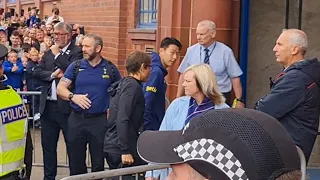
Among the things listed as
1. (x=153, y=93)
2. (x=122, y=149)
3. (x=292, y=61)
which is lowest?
(x=122, y=149)

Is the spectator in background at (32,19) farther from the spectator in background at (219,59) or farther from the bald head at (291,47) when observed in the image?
the bald head at (291,47)

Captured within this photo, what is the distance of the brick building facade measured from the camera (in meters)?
8.54

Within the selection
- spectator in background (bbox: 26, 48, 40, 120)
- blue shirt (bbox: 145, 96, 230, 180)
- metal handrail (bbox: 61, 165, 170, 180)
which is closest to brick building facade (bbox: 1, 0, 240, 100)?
spectator in background (bbox: 26, 48, 40, 120)

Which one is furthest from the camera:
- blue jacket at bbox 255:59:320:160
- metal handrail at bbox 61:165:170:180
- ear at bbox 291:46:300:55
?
ear at bbox 291:46:300:55

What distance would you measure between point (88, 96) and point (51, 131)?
104 centimetres

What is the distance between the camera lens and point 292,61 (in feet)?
17.6

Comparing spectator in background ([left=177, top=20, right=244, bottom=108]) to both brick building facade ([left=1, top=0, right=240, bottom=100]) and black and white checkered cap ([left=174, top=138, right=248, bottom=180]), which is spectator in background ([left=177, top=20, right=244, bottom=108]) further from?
black and white checkered cap ([left=174, top=138, right=248, bottom=180])

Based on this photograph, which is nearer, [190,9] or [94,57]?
[94,57]

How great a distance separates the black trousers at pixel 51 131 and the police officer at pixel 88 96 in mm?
582

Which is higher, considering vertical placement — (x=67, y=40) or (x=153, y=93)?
(x=67, y=40)

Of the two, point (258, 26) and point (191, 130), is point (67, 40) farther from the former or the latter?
point (191, 130)

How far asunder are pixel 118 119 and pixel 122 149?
0.28m

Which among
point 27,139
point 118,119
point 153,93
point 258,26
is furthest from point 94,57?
point 258,26

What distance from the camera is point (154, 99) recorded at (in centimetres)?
630
